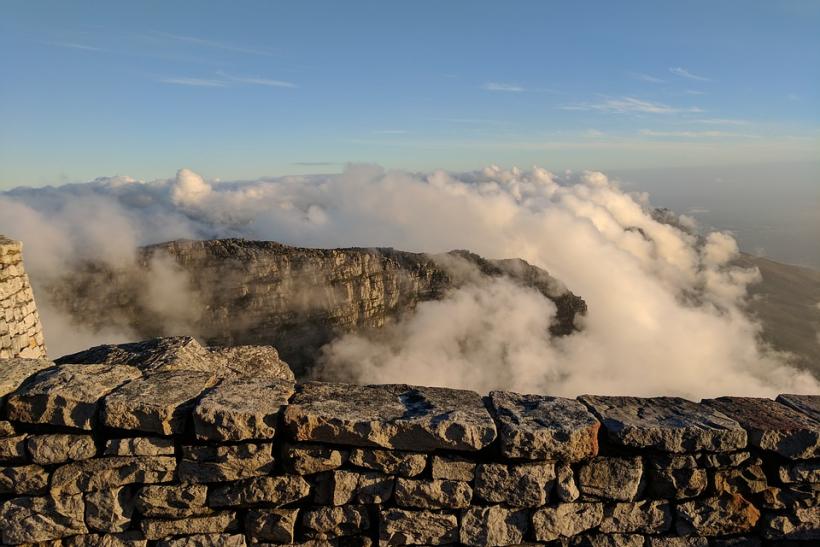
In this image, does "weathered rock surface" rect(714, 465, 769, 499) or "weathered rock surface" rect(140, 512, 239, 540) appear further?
"weathered rock surface" rect(714, 465, 769, 499)

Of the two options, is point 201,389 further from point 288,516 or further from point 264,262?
point 264,262

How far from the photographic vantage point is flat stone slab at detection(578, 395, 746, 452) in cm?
452

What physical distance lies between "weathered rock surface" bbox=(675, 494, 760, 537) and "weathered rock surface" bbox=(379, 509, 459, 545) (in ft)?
6.82

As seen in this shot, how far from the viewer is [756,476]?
4.70 meters

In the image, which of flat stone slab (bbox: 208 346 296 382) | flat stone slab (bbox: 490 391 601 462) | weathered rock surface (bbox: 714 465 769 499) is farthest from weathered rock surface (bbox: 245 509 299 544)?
weathered rock surface (bbox: 714 465 769 499)

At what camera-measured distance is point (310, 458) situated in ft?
14.5

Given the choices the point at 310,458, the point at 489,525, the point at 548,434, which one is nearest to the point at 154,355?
the point at 310,458

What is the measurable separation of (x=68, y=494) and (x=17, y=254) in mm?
6017

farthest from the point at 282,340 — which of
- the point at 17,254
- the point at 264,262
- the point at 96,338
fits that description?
the point at 17,254

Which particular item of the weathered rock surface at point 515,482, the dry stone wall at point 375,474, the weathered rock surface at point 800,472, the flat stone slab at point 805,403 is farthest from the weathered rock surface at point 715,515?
the weathered rock surface at point 515,482

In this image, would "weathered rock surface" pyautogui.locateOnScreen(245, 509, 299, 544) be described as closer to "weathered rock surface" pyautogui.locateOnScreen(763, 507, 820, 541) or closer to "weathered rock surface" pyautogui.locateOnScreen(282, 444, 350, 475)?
"weathered rock surface" pyautogui.locateOnScreen(282, 444, 350, 475)

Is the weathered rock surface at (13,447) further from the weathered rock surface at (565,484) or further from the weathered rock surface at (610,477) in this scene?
the weathered rock surface at (610,477)

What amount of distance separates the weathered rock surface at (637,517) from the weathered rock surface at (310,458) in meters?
2.40

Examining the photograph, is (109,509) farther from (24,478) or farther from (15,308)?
(15,308)
